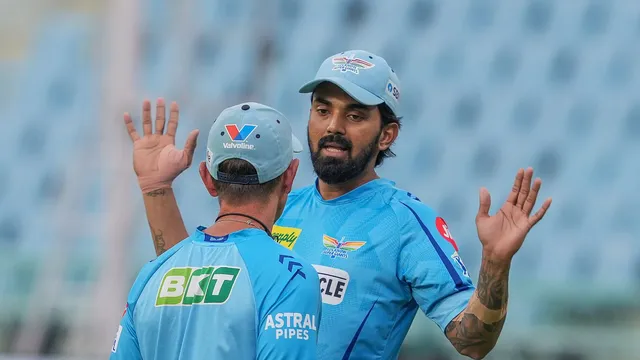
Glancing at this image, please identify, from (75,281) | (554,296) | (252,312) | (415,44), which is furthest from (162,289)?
(415,44)

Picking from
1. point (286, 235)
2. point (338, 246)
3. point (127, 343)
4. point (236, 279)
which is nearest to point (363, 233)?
point (338, 246)

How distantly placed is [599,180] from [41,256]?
660 cm

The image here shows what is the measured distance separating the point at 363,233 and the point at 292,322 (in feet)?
3.00

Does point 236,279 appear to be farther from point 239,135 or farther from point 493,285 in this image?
point 493,285

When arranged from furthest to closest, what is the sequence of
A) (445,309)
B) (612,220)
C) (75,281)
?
(612,220) < (75,281) < (445,309)

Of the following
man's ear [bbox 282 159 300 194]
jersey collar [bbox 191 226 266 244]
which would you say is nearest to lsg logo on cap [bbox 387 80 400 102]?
man's ear [bbox 282 159 300 194]

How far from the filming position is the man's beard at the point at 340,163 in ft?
12.1

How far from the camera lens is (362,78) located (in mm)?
3672

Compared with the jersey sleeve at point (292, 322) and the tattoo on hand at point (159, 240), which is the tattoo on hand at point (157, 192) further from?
the jersey sleeve at point (292, 322)

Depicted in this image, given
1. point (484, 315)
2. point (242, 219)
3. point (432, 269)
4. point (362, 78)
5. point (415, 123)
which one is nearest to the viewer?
point (242, 219)

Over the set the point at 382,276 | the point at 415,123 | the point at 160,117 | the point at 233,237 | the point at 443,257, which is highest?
the point at 160,117

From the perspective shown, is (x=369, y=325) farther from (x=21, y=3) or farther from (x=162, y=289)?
(x=21, y=3)

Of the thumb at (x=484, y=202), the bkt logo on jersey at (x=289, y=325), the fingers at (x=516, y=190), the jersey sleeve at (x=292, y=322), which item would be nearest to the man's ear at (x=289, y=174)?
the jersey sleeve at (x=292, y=322)

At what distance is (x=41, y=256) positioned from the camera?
1130 cm
